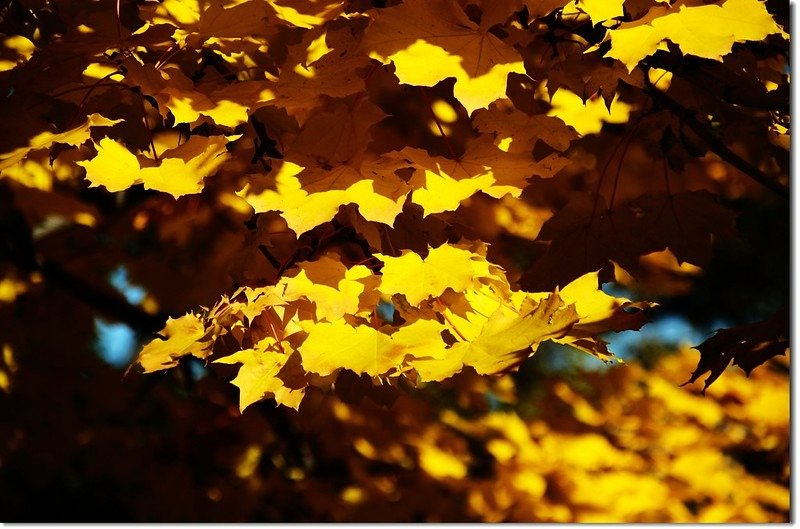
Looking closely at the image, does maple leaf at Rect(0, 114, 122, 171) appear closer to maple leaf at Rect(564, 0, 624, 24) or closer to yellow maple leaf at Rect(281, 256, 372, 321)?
yellow maple leaf at Rect(281, 256, 372, 321)

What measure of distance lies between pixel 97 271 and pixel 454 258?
4.34 ft

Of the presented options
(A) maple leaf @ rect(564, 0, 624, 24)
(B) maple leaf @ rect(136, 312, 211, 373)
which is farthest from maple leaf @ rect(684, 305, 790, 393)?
(B) maple leaf @ rect(136, 312, 211, 373)

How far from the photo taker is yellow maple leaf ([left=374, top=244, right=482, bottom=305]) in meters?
0.93

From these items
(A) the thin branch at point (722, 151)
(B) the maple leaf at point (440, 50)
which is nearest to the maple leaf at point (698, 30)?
(B) the maple leaf at point (440, 50)

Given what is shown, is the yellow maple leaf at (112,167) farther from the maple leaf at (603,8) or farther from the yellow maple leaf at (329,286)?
the maple leaf at (603,8)

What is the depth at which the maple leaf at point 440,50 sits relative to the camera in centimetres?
93

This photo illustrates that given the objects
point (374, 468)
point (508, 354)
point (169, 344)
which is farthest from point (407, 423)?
point (508, 354)

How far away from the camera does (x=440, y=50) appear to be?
3.13 feet

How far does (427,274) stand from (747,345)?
436 mm

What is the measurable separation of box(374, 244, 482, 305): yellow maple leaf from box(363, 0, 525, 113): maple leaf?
18 cm

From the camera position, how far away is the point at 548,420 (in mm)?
2447

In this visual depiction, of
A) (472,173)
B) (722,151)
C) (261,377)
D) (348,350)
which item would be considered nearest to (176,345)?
(261,377)

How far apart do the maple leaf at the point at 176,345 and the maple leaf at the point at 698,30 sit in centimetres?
60

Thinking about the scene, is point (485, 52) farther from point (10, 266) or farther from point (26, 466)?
point (26, 466)
